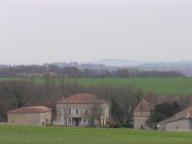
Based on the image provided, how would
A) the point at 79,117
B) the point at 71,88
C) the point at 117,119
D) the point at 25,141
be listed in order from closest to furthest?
the point at 25,141 → the point at 117,119 → the point at 79,117 → the point at 71,88

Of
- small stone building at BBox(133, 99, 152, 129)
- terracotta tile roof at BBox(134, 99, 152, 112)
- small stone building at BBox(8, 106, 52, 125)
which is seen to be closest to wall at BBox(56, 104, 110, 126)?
terracotta tile roof at BBox(134, 99, 152, 112)

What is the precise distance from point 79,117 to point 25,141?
66.3 meters

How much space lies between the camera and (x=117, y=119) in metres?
79.3

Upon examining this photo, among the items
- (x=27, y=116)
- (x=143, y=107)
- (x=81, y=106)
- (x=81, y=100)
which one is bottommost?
(x=27, y=116)

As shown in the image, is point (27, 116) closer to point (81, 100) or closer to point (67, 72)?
point (81, 100)

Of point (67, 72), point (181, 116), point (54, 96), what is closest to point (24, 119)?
point (181, 116)

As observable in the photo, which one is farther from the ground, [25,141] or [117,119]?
[25,141]

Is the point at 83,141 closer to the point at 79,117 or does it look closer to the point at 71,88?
the point at 79,117

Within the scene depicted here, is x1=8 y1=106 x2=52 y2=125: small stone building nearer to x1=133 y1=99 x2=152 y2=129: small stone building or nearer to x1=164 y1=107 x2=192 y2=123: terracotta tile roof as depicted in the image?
x1=133 y1=99 x2=152 y2=129: small stone building

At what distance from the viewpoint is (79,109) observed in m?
85.5

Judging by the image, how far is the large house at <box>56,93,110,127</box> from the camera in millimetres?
79125

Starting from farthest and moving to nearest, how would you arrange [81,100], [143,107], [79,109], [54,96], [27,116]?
1. [54,96]
2. [79,109]
3. [81,100]
4. [143,107]
5. [27,116]

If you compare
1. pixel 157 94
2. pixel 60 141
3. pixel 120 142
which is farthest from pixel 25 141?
pixel 157 94

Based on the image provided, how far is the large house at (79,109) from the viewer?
79125mm
